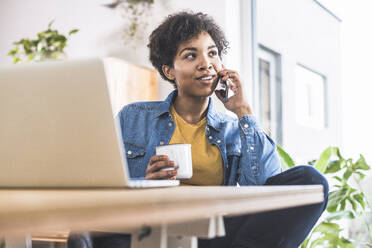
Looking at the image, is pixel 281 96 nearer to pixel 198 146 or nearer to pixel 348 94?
pixel 348 94

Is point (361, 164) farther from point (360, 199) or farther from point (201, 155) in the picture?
point (201, 155)

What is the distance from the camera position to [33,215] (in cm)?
42

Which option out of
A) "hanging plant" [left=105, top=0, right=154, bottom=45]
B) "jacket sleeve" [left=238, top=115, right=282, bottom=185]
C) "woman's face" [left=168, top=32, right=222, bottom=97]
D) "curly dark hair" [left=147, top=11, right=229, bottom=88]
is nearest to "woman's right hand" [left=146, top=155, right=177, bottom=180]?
"jacket sleeve" [left=238, top=115, right=282, bottom=185]

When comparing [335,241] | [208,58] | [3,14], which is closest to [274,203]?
[208,58]

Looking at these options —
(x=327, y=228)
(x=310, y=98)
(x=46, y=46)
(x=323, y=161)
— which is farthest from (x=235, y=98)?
(x=46, y=46)

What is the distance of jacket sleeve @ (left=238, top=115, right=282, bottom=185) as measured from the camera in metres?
1.43

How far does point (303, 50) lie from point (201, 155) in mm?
1404

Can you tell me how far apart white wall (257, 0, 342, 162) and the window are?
0.03m

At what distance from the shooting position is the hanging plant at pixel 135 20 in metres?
2.99

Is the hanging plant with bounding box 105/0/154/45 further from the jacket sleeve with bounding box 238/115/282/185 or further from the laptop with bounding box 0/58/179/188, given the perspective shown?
the laptop with bounding box 0/58/179/188

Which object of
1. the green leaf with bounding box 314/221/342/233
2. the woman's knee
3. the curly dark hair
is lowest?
the green leaf with bounding box 314/221/342/233

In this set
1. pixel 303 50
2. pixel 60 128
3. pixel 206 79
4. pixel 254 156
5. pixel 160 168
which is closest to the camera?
pixel 60 128

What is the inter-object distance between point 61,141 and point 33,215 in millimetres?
329

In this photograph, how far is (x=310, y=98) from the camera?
262 cm
